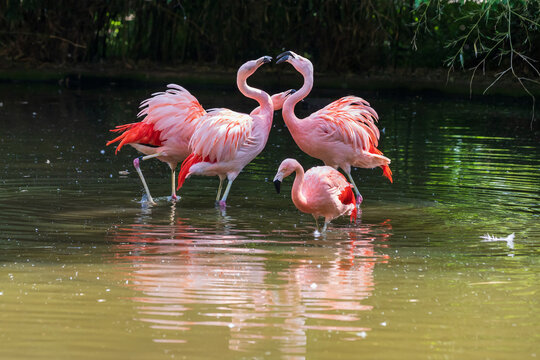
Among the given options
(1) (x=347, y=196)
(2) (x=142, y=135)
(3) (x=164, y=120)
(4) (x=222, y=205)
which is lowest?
(4) (x=222, y=205)

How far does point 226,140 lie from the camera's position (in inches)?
237

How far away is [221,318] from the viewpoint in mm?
3375

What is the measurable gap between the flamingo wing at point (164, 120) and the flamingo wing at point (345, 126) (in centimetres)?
86

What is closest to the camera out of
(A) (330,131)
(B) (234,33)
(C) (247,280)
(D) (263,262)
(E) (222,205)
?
(C) (247,280)

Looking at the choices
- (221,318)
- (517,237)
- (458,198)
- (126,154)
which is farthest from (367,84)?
(221,318)

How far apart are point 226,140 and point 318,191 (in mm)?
1023

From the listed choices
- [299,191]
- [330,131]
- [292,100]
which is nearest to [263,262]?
[299,191]

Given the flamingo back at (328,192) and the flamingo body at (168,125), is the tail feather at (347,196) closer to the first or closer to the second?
the flamingo back at (328,192)

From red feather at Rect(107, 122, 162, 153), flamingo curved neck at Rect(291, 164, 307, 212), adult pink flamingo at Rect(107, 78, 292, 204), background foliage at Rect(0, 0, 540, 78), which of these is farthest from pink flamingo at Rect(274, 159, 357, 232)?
background foliage at Rect(0, 0, 540, 78)

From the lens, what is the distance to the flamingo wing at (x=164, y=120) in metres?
6.30

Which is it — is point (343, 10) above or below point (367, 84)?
above

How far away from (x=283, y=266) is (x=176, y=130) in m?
2.23

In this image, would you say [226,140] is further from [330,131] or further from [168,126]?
[330,131]

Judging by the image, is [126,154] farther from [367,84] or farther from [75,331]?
[367,84]
